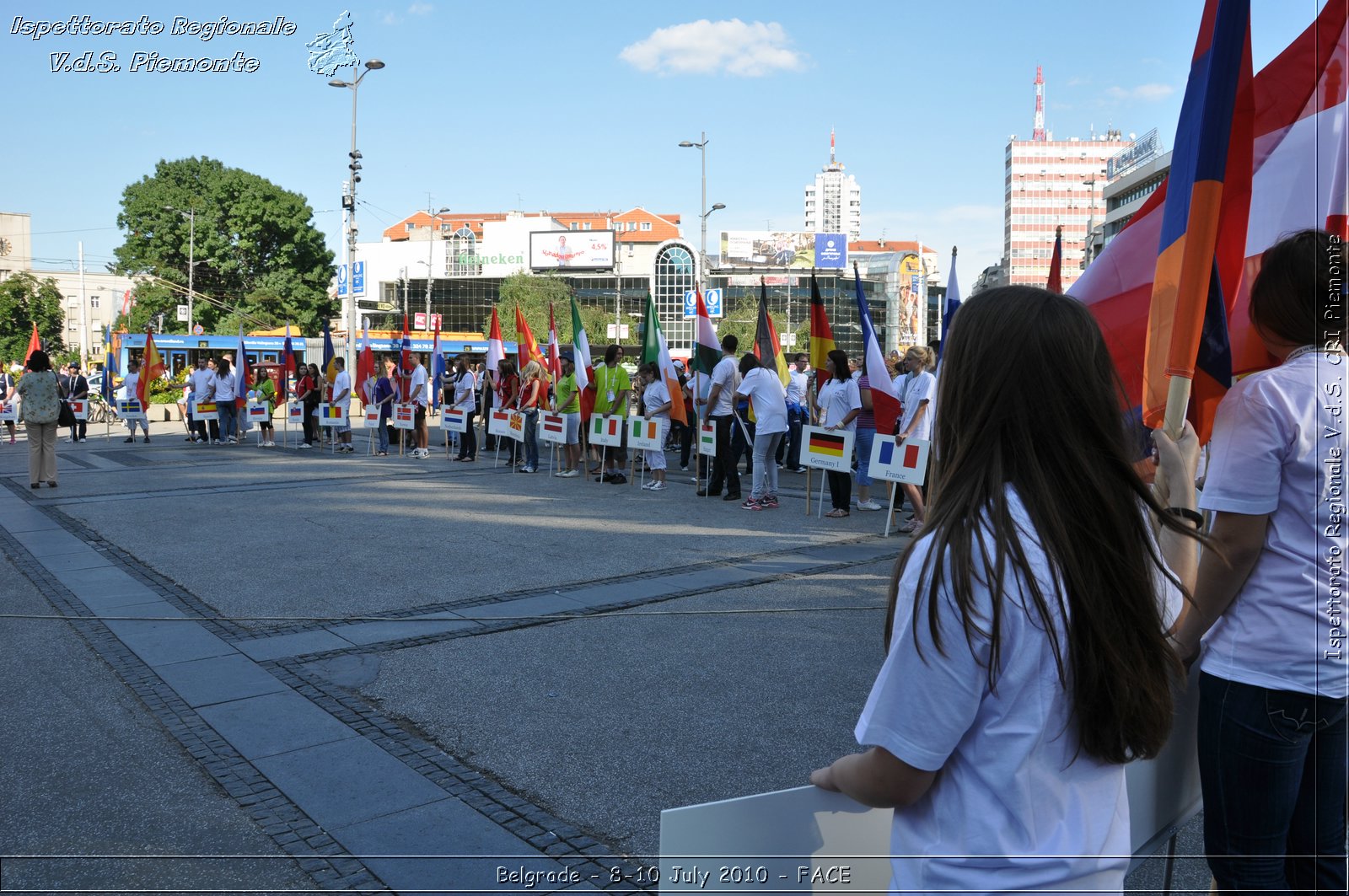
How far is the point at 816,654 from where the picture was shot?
6.31 meters

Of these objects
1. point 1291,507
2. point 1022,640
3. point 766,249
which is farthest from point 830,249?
point 1022,640

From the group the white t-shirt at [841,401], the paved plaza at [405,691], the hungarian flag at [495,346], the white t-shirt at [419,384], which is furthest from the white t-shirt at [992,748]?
the white t-shirt at [419,384]

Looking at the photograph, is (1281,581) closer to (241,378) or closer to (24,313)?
(241,378)

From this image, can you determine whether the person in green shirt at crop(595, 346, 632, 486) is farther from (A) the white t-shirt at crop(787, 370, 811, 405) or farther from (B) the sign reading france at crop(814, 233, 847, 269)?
(B) the sign reading france at crop(814, 233, 847, 269)

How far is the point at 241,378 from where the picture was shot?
24.7 metres

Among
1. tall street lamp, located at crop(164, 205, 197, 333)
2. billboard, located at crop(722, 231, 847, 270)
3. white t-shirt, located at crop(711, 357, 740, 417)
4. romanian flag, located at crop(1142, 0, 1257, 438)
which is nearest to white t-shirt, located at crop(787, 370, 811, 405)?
white t-shirt, located at crop(711, 357, 740, 417)

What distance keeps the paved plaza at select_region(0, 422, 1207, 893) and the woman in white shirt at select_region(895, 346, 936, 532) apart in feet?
2.28

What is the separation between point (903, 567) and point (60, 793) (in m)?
4.18

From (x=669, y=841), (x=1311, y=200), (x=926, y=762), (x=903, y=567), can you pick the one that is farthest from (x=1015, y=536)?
(x=1311, y=200)

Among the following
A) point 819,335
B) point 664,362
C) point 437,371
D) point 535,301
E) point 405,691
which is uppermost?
point 535,301

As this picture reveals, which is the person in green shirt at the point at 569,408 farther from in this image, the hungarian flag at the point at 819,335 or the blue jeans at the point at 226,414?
the blue jeans at the point at 226,414

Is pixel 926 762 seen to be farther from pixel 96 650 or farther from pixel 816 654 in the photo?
pixel 96 650

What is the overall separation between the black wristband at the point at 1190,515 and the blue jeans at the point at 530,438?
15.8 metres

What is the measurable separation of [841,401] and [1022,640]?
11.4 meters
